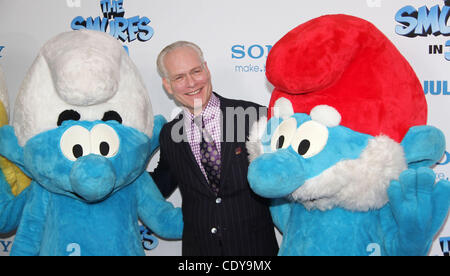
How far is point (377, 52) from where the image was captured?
1651 millimetres

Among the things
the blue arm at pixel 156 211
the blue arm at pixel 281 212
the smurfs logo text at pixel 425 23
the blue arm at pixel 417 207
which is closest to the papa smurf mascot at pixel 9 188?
the blue arm at pixel 156 211

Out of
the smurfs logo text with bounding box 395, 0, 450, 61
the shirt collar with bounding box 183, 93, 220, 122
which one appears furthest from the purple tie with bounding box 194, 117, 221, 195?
the smurfs logo text with bounding box 395, 0, 450, 61

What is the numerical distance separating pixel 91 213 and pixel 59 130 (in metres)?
0.42

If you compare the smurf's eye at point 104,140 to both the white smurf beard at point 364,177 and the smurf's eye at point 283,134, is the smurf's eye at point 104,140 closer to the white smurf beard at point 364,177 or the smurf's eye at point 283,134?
the smurf's eye at point 283,134

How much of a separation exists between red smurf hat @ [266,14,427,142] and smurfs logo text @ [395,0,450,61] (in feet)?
2.61

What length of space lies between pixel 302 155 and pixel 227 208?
0.59 m

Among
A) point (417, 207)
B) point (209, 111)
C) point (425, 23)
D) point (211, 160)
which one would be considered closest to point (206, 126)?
point (209, 111)

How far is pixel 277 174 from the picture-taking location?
1.55 meters

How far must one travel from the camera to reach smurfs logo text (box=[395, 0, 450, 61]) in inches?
91.8

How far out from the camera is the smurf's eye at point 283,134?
1706mm

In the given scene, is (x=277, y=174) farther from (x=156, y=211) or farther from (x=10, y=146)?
(x=10, y=146)

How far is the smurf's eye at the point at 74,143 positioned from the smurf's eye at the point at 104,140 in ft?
0.10
